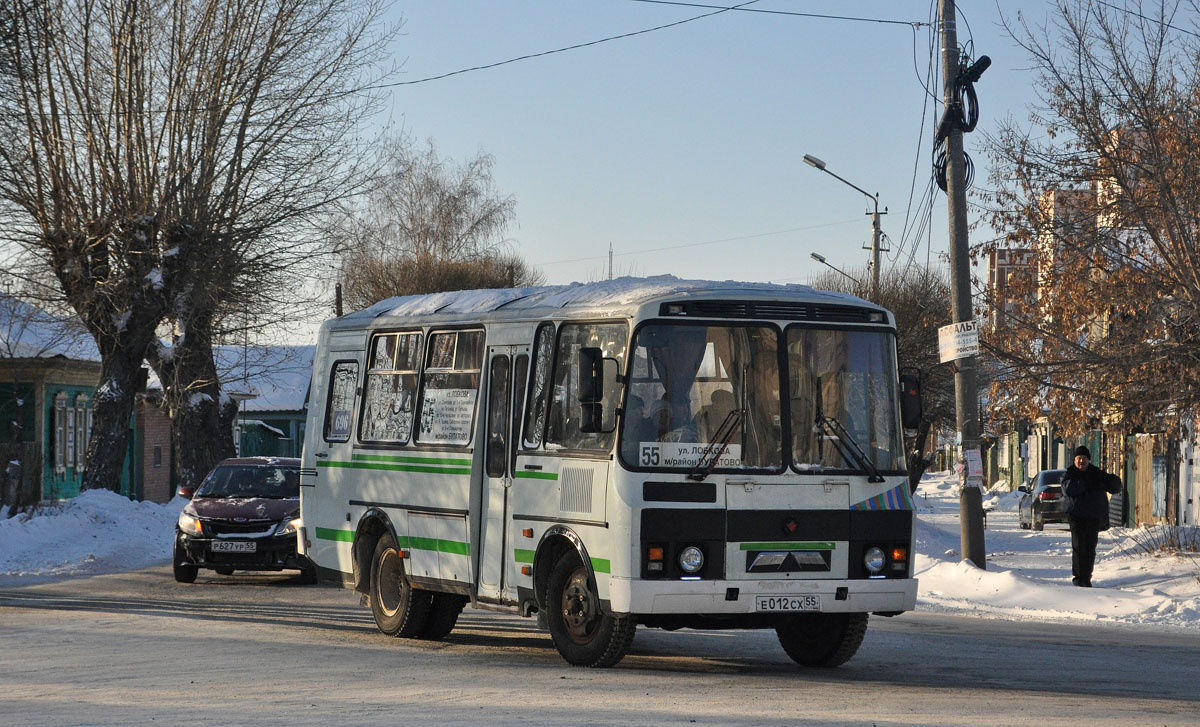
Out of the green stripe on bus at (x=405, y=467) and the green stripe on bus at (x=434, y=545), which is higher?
the green stripe on bus at (x=405, y=467)

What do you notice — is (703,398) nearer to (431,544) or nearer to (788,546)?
(788,546)

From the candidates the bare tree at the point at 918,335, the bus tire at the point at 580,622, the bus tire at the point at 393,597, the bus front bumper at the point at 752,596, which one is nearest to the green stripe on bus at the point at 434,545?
the bus tire at the point at 393,597

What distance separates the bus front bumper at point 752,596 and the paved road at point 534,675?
0.50 meters

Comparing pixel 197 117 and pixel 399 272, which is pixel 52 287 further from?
pixel 399 272

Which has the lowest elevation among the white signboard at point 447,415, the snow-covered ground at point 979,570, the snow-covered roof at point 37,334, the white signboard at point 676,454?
the snow-covered ground at point 979,570

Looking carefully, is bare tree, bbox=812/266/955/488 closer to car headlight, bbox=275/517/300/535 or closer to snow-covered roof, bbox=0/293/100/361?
snow-covered roof, bbox=0/293/100/361

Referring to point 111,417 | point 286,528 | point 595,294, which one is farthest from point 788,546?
point 111,417

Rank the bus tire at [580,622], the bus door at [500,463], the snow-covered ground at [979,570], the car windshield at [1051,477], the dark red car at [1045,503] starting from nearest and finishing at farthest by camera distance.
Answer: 1. the bus tire at [580,622]
2. the bus door at [500,463]
3. the snow-covered ground at [979,570]
4. the dark red car at [1045,503]
5. the car windshield at [1051,477]

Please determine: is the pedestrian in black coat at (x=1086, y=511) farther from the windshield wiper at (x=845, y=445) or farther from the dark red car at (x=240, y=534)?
the dark red car at (x=240, y=534)

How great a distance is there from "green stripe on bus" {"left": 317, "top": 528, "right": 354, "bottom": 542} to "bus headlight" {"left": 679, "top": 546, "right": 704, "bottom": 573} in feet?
15.5

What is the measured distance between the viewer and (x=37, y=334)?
38875mm

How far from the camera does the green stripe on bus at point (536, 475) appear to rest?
37.9 ft

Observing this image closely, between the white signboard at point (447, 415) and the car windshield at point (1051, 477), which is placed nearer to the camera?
the white signboard at point (447, 415)

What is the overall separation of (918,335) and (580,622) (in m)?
34.0
